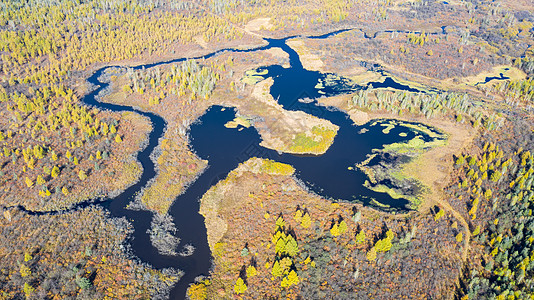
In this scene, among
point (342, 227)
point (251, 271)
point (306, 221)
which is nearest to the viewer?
point (251, 271)

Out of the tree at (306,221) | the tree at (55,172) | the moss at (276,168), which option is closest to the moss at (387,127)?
the moss at (276,168)

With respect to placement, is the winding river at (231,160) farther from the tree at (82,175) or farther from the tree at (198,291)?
the tree at (82,175)

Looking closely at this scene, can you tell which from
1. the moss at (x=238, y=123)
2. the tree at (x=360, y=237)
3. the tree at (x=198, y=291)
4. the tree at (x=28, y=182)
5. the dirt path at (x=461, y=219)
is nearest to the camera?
the tree at (x=198, y=291)

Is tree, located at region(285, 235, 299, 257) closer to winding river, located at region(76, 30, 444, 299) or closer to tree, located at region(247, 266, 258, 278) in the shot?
tree, located at region(247, 266, 258, 278)

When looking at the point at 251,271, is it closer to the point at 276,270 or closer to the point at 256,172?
the point at 276,270

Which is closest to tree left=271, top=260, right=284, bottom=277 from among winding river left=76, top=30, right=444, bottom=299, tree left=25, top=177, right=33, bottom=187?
winding river left=76, top=30, right=444, bottom=299

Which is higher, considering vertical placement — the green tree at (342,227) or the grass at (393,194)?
the green tree at (342,227)

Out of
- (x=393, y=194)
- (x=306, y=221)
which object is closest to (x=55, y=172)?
(x=306, y=221)

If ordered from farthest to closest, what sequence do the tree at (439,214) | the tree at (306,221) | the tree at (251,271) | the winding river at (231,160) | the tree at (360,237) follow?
1. the tree at (439,214)
2. the tree at (306,221)
3. the winding river at (231,160)
4. the tree at (360,237)
5. the tree at (251,271)

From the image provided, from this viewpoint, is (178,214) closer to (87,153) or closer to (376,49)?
(87,153)

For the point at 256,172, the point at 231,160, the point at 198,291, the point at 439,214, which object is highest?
the point at 439,214

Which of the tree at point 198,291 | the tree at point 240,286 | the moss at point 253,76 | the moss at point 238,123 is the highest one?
the moss at point 253,76
